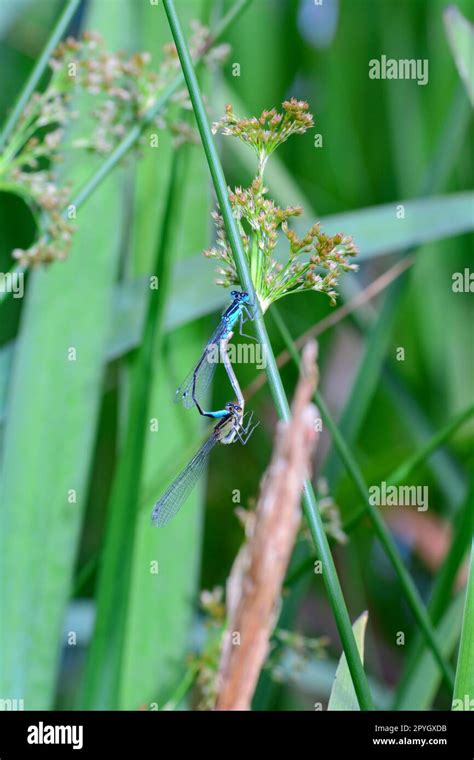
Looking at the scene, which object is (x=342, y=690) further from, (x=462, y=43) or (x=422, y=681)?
(x=462, y=43)

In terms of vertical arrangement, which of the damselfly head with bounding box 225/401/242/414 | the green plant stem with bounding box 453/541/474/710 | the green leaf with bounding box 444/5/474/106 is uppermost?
the green leaf with bounding box 444/5/474/106

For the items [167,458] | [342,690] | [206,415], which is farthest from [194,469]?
[342,690]

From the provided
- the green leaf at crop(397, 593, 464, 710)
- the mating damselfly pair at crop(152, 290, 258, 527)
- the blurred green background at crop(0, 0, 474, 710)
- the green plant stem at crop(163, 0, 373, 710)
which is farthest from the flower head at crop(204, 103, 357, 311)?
the green leaf at crop(397, 593, 464, 710)

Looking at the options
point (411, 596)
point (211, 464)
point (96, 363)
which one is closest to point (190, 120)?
point (96, 363)

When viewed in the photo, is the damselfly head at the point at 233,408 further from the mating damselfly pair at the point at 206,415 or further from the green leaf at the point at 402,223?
the green leaf at the point at 402,223

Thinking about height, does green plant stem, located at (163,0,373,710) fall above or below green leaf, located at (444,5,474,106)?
below

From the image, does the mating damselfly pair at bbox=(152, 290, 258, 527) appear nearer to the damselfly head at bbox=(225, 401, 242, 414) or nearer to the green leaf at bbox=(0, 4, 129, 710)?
the damselfly head at bbox=(225, 401, 242, 414)

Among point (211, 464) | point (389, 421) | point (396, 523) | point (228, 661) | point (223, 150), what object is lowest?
point (228, 661)
